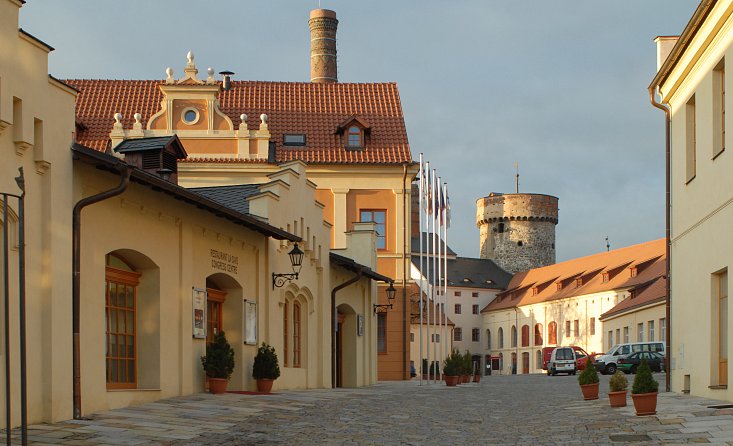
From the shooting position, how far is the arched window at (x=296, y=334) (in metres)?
27.7

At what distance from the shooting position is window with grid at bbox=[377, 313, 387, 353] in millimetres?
43031

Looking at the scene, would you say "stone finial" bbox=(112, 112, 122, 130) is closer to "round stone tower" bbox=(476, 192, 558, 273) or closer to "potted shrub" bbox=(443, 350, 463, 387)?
"potted shrub" bbox=(443, 350, 463, 387)

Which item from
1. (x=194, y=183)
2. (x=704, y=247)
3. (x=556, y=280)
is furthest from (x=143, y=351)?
(x=556, y=280)

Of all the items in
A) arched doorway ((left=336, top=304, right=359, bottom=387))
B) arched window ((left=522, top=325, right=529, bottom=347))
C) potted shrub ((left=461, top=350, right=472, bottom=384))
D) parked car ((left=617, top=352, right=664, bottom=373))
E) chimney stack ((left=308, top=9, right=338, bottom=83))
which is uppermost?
chimney stack ((left=308, top=9, right=338, bottom=83))

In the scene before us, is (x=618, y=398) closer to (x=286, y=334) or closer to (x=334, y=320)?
(x=286, y=334)

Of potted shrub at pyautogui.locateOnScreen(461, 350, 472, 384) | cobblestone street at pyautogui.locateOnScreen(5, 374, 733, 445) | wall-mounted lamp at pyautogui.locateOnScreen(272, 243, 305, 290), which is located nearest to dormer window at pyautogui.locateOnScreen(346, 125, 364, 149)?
potted shrub at pyautogui.locateOnScreen(461, 350, 472, 384)

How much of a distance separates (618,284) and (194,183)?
50.5 meters

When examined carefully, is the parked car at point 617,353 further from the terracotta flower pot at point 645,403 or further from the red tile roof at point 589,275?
the terracotta flower pot at point 645,403

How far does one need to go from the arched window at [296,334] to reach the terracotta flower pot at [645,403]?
1269 centimetres

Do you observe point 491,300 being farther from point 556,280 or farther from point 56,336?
point 56,336

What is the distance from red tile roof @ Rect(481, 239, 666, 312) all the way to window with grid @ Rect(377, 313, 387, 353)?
3587cm

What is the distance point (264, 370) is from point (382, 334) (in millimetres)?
20072

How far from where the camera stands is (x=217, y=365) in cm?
2055

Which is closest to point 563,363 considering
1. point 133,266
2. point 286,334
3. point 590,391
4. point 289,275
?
point 286,334
